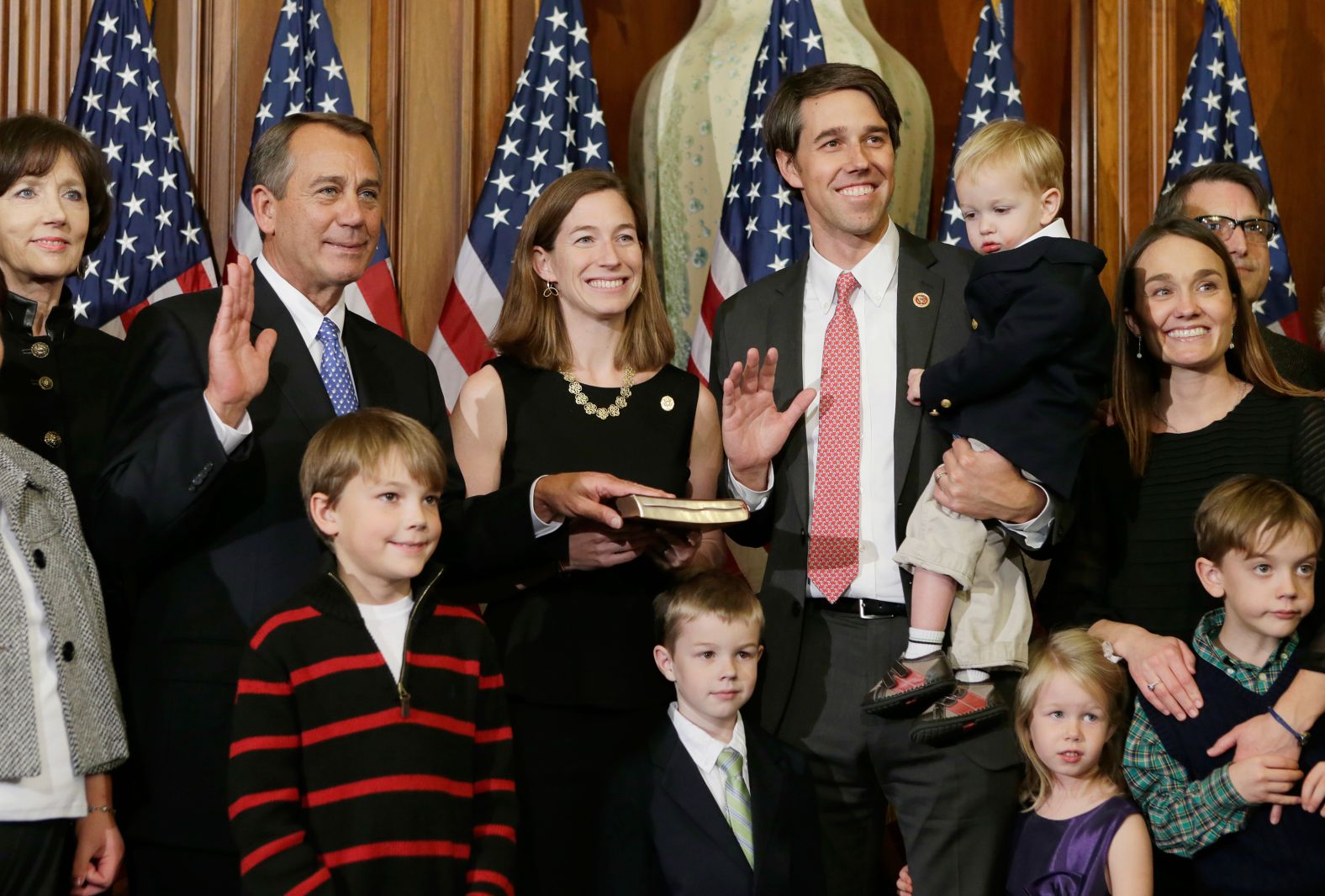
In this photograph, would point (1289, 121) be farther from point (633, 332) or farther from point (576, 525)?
point (576, 525)

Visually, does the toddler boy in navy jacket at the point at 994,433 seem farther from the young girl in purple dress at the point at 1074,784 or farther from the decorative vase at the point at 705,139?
the decorative vase at the point at 705,139

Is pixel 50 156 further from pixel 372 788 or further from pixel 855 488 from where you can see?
pixel 855 488

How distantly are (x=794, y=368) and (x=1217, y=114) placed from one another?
8.16ft

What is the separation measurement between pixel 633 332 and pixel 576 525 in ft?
1.86

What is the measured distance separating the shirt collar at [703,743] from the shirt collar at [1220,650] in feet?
3.27

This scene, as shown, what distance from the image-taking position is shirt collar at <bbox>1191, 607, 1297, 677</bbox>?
313 cm

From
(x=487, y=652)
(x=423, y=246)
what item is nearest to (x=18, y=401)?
(x=487, y=652)

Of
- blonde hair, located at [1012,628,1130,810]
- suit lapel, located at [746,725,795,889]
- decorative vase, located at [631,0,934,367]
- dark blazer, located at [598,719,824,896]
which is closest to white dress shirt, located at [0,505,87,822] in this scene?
dark blazer, located at [598,719,824,896]

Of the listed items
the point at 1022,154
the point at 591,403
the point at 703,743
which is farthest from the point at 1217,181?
the point at 703,743

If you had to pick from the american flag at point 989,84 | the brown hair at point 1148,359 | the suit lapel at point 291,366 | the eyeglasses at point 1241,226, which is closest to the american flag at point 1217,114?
the american flag at point 989,84

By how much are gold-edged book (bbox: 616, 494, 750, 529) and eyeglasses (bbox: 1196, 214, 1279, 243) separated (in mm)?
1882

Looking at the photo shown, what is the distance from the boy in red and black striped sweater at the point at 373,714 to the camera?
8.68ft

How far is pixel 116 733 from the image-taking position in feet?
9.34

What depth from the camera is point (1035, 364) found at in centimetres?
317
